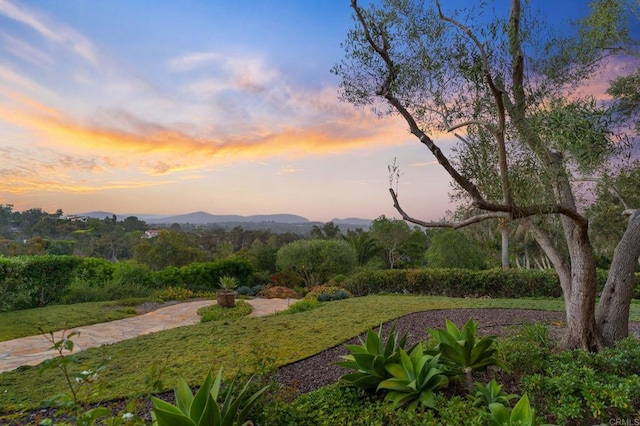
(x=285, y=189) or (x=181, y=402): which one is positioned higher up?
(x=285, y=189)

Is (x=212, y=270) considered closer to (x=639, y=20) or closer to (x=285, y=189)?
(x=285, y=189)

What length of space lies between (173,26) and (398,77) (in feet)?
17.7

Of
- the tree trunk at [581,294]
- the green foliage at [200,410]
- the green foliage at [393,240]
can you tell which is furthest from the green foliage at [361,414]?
the green foliage at [393,240]

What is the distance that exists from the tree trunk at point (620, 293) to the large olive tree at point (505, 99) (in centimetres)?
1

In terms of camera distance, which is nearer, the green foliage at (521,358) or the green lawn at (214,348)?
the green foliage at (521,358)

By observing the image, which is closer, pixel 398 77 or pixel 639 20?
pixel 398 77

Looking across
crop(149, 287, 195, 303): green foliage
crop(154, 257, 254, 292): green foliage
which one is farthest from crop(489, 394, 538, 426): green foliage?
crop(154, 257, 254, 292): green foliage

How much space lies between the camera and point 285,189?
50.1ft

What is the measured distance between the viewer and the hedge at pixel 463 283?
1173cm

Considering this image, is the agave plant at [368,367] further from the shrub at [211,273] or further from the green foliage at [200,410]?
the shrub at [211,273]

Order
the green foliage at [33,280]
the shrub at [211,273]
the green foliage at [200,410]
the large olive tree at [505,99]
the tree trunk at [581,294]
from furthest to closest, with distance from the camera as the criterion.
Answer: the shrub at [211,273], the green foliage at [33,280], the tree trunk at [581,294], the large olive tree at [505,99], the green foliage at [200,410]

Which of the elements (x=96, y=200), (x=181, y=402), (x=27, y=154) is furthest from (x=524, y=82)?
(x=96, y=200)

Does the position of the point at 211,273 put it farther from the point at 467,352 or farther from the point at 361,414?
the point at 361,414

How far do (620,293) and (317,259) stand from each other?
12.1 metres
